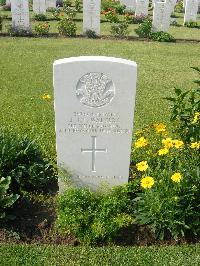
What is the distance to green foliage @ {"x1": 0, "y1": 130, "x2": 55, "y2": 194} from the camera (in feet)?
17.1

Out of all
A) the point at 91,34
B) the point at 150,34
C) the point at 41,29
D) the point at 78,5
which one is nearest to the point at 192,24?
the point at 150,34

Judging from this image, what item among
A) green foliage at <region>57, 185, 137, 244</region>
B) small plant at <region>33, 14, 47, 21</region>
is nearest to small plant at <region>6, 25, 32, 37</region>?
small plant at <region>33, 14, 47, 21</region>

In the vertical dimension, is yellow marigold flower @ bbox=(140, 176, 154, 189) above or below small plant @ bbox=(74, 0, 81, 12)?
below

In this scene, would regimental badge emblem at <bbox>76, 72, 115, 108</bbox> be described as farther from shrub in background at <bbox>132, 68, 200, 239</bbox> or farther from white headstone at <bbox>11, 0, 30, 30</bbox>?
white headstone at <bbox>11, 0, 30, 30</bbox>

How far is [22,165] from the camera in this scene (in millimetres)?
5328

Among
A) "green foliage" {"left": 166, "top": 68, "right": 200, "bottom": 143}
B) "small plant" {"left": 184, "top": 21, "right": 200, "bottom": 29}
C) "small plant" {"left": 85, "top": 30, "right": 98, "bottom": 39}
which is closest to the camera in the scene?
"green foliage" {"left": 166, "top": 68, "right": 200, "bottom": 143}

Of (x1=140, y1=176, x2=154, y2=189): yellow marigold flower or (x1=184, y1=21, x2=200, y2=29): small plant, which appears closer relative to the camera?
(x1=140, y1=176, x2=154, y2=189): yellow marigold flower

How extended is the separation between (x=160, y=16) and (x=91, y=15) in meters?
2.43

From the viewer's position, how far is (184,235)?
15.7 feet

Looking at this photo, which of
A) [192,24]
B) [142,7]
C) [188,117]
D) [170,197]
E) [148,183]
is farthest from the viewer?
[142,7]

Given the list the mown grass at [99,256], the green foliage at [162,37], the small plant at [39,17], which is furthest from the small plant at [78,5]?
the mown grass at [99,256]

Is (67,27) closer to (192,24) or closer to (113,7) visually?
(192,24)

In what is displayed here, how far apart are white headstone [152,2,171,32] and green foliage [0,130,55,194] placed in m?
11.1

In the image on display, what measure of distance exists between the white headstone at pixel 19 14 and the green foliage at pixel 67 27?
119 centimetres
